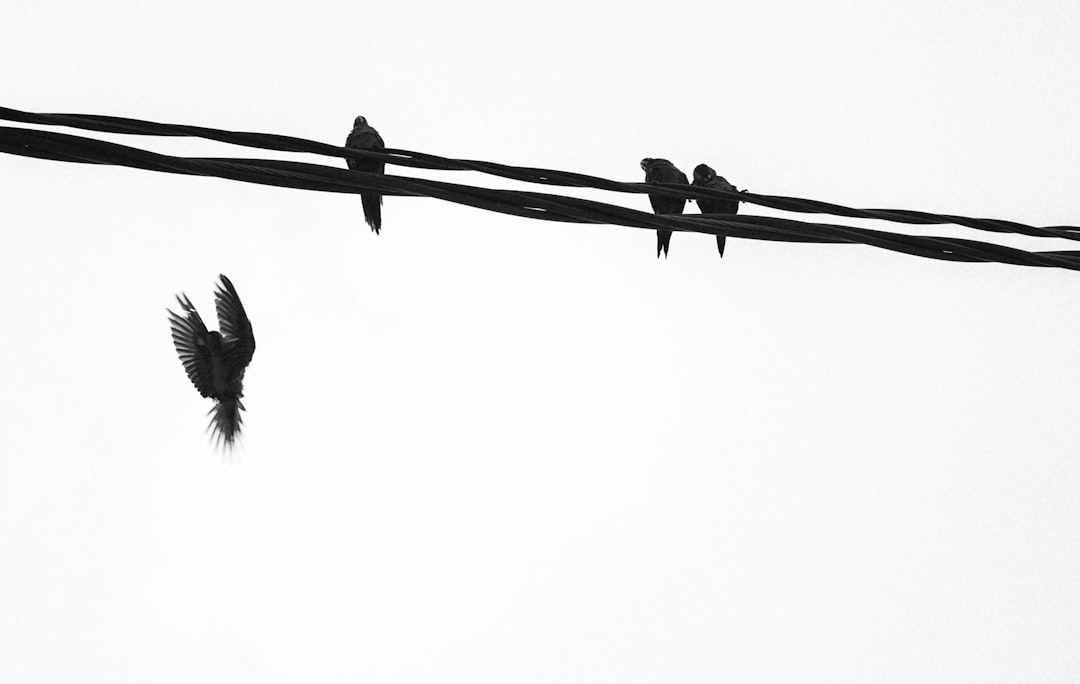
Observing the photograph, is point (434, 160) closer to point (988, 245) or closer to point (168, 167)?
point (168, 167)

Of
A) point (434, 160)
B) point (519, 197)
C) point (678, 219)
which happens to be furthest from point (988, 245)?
point (434, 160)

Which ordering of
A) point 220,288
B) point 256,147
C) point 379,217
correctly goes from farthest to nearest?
1. point 379,217
2. point 220,288
3. point 256,147

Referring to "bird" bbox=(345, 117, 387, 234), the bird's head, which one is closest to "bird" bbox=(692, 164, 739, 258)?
the bird's head

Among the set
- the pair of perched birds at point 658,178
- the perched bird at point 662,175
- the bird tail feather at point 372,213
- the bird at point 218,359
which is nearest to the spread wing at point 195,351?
the bird at point 218,359

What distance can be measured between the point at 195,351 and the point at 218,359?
0.10m

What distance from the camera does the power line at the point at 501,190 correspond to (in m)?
2.86

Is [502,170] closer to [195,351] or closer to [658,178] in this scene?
[195,351]

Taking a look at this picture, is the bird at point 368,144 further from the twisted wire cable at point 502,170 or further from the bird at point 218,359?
the twisted wire cable at point 502,170

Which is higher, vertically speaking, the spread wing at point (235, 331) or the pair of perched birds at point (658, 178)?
the pair of perched birds at point (658, 178)

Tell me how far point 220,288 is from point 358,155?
6.80 ft

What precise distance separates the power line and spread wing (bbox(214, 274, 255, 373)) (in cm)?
157

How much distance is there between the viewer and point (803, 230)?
3371 mm

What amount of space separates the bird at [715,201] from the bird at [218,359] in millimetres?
1690

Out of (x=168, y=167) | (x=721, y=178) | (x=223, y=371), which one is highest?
(x=721, y=178)
